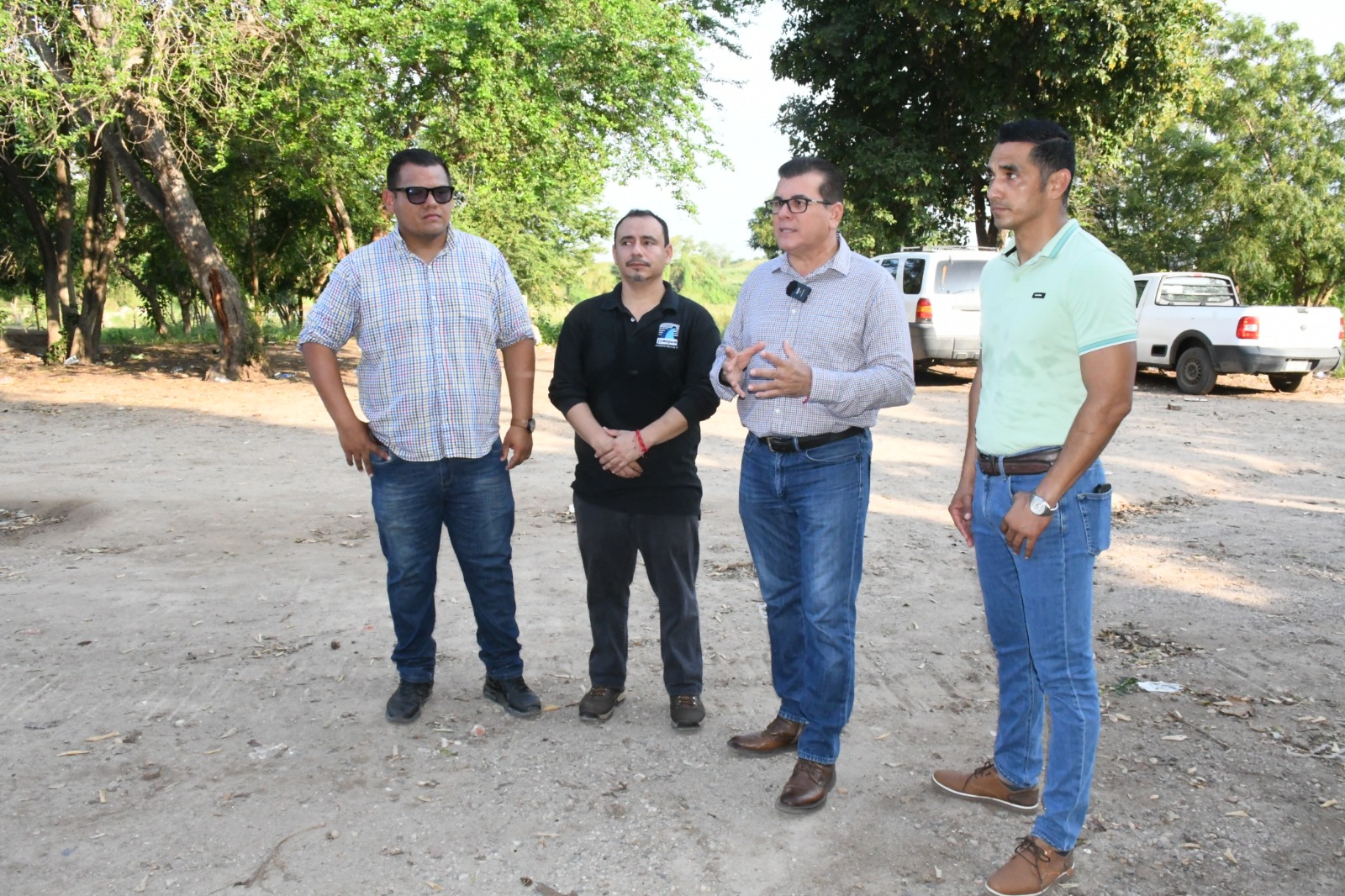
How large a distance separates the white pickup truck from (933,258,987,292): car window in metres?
2.40

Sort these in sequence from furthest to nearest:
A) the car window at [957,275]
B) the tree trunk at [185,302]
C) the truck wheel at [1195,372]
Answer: the tree trunk at [185,302] < the car window at [957,275] < the truck wheel at [1195,372]

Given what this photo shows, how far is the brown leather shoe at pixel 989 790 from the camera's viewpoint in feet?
11.2

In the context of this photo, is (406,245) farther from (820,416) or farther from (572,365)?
(820,416)

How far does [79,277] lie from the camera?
111ft

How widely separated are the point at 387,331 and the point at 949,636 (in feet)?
9.54

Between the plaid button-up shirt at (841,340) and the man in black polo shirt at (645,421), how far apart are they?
0.47 m

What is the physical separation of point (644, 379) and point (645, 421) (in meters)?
0.15

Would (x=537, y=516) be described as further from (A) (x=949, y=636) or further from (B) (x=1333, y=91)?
(B) (x=1333, y=91)

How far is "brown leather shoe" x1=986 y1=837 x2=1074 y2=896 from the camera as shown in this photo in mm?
2906

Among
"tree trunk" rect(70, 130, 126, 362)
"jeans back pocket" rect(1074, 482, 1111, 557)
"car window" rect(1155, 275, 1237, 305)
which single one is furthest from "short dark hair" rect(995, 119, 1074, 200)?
"tree trunk" rect(70, 130, 126, 362)

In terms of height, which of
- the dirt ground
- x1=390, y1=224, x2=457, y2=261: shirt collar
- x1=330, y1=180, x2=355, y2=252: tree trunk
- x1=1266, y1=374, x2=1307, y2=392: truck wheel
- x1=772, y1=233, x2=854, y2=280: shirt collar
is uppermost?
x1=330, y1=180, x2=355, y2=252: tree trunk

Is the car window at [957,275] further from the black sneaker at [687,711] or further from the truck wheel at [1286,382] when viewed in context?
the black sneaker at [687,711]

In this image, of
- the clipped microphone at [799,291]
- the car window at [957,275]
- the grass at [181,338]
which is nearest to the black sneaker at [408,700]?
the clipped microphone at [799,291]

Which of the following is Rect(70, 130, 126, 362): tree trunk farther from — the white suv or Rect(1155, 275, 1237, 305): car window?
Rect(1155, 275, 1237, 305): car window
